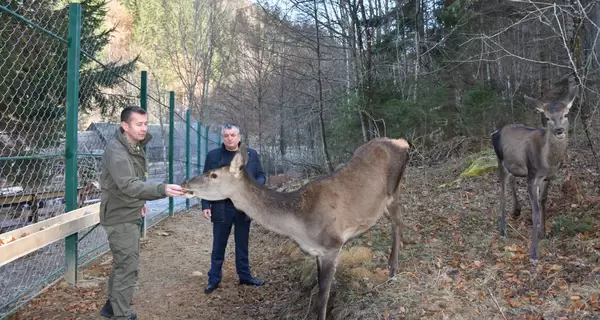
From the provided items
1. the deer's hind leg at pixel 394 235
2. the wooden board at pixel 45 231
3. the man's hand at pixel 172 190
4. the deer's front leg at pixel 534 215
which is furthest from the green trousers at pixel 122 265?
the deer's front leg at pixel 534 215

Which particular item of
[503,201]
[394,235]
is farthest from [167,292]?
[503,201]

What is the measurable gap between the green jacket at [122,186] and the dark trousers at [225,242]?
1.77m

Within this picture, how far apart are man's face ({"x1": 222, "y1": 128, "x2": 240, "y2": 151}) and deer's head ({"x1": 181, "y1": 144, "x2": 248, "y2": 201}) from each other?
3.30 ft

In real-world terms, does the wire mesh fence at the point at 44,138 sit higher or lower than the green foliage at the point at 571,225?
higher

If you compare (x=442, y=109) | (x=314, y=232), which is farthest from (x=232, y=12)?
(x=314, y=232)

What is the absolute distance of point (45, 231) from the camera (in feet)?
15.9

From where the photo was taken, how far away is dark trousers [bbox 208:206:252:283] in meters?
6.42

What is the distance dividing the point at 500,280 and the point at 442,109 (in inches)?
345

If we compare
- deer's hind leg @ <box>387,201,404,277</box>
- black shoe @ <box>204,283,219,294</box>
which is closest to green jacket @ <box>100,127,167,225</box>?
black shoe @ <box>204,283,219,294</box>

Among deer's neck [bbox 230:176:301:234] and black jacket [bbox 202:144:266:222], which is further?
black jacket [bbox 202:144:266:222]

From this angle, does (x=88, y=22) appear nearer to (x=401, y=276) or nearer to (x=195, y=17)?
(x=401, y=276)

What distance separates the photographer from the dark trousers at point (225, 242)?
21.1 feet

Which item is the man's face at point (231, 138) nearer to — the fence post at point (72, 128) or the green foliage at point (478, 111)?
the fence post at point (72, 128)

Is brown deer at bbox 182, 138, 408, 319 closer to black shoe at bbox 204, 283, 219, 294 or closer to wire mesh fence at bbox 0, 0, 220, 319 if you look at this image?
black shoe at bbox 204, 283, 219, 294
